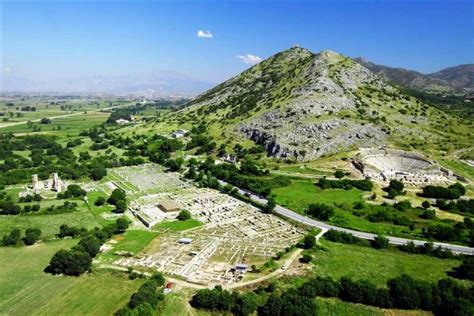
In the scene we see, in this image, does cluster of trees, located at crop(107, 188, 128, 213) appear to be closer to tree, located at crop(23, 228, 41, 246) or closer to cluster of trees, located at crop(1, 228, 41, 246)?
tree, located at crop(23, 228, 41, 246)

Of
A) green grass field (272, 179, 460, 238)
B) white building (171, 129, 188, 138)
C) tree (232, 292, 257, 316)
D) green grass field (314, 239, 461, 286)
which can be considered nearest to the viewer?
tree (232, 292, 257, 316)

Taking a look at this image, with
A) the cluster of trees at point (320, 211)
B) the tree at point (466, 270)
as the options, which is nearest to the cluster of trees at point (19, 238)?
the cluster of trees at point (320, 211)

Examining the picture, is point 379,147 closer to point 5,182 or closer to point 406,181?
point 406,181

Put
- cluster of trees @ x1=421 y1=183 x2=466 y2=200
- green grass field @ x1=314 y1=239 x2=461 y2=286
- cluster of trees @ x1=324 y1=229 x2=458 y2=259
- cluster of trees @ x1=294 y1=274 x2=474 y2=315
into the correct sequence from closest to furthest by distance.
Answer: cluster of trees @ x1=294 y1=274 x2=474 y2=315 < green grass field @ x1=314 y1=239 x2=461 y2=286 < cluster of trees @ x1=324 y1=229 x2=458 y2=259 < cluster of trees @ x1=421 y1=183 x2=466 y2=200

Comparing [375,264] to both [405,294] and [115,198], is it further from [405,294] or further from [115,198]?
[115,198]

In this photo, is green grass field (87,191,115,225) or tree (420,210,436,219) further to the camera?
green grass field (87,191,115,225)

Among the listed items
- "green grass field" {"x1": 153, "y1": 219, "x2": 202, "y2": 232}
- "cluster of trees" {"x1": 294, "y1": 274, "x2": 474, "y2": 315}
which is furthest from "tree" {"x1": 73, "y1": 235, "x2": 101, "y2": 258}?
"cluster of trees" {"x1": 294, "y1": 274, "x2": 474, "y2": 315}

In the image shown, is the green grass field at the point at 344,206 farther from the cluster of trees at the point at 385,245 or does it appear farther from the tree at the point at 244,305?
the tree at the point at 244,305
